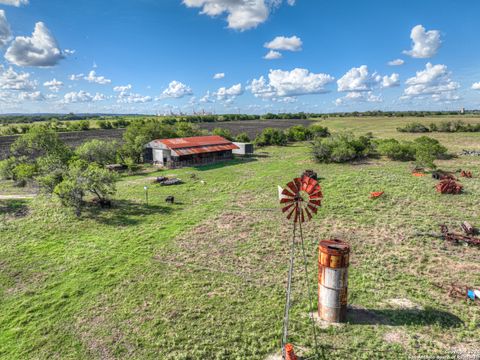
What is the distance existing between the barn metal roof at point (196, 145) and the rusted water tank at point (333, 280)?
115 ft

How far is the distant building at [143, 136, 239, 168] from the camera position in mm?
44375

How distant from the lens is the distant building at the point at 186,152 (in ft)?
146

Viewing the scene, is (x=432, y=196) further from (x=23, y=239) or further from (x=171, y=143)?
(x=171, y=143)

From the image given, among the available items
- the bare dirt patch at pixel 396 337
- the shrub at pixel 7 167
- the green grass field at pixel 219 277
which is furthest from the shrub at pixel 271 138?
the bare dirt patch at pixel 396 337

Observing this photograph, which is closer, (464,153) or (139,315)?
(139,315)

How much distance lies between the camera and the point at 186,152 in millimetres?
44156

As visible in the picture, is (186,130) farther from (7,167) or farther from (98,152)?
(7,167)

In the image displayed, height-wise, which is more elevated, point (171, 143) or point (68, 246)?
point (171, 143)

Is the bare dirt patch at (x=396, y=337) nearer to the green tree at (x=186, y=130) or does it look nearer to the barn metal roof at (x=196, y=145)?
the barn metal roof at (x=196, y=145)


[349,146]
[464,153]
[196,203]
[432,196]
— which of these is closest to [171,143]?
[196,203]

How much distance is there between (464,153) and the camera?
46375 mm

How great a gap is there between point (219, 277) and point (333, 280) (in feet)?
19.6

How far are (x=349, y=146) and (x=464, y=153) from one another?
18553 mm

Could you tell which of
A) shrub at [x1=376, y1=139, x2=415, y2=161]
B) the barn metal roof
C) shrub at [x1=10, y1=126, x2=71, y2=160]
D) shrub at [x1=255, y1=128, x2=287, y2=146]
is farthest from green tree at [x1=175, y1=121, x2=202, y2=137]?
shrub at [x1=376, y1=139, x2=415, y2=161]
